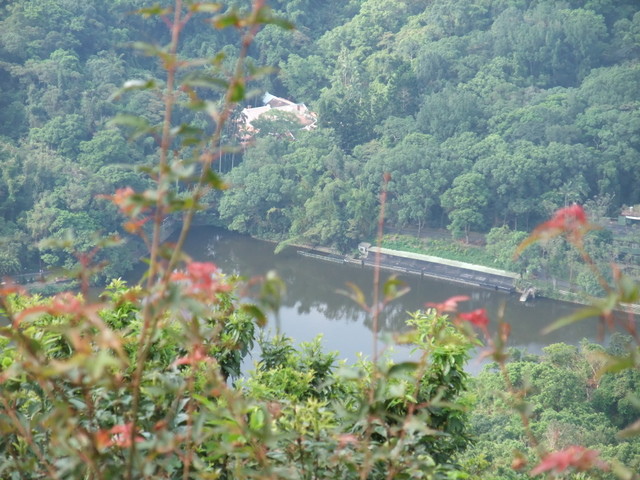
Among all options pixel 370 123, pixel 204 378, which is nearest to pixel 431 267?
pixel 370 123

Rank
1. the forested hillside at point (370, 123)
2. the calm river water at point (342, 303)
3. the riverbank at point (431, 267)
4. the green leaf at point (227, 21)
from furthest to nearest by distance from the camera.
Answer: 1. the forested hillside at point (370, 123)
2. the riverbank at point (431, 267)
3. the calm river water at point (342, 303)
4. the green leaf at point (227, 21)

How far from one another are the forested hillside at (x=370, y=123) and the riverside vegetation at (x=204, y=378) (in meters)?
8.35

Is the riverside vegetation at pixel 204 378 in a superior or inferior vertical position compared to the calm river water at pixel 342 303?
superior

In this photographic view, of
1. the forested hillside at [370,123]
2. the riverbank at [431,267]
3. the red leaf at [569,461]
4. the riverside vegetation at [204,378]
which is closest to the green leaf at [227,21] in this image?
the riverside vegetation at [204,378]

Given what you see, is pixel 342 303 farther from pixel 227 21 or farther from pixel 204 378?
pixel 227 21

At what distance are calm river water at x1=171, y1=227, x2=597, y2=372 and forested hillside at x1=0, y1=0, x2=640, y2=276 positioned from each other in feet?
1.58

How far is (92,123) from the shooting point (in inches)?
485

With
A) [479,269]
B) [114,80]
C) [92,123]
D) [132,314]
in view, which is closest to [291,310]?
[479,269]

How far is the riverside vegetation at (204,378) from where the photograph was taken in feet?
2.74

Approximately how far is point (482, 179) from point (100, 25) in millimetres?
6868

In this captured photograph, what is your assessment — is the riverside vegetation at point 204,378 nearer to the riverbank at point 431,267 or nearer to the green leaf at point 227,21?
the green leaf at point 227,21

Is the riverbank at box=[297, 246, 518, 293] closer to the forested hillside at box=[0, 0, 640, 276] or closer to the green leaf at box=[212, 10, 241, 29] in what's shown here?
the forested hillside at box=[0, 0, 640, 276]

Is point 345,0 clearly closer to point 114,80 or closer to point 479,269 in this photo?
point 114,80

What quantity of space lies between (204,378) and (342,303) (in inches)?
337
